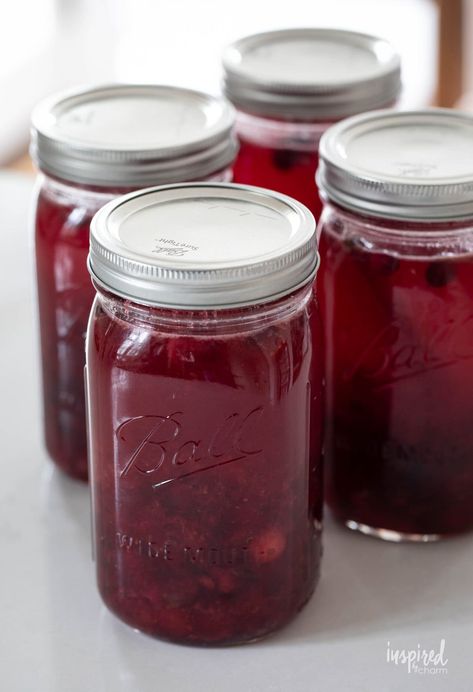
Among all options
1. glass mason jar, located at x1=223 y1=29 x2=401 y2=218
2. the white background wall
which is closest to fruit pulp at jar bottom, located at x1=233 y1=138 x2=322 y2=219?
glass mason jar, located at x1=223 y1=29 x2=401 y2=218

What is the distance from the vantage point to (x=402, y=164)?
931mm

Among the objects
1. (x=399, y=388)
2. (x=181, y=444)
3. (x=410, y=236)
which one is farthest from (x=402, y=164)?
(x=181, y=444)

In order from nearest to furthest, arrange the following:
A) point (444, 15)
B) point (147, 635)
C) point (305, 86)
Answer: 1. point (147, 635)
2. point (305, 86)
3. point (444, 15)

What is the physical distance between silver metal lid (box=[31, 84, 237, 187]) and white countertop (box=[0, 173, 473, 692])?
29 centimetres

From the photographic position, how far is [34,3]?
8.05 feet

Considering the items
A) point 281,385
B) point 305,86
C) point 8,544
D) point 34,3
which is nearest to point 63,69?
point 34,3

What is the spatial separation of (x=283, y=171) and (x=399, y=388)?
0.26 metres

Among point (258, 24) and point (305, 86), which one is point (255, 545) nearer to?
point (305, 86)

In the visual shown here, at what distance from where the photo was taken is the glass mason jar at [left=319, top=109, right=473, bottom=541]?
89 centimetres

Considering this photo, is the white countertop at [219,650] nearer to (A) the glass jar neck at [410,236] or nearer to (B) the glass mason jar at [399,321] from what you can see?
(B) the glass mason jar at [399,321]

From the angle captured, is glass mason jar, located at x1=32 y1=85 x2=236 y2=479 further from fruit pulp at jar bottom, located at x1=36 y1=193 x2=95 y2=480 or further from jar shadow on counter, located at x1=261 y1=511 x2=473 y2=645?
jar shadow on counter, located at x1=261 y1=511 x2=473 y2=645

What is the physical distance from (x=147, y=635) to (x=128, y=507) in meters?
0.11

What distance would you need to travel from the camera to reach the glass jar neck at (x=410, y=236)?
0.88 meters

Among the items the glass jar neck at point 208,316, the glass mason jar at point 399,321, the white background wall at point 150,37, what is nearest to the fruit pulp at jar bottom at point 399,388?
the glass mason jar at point 399,321
